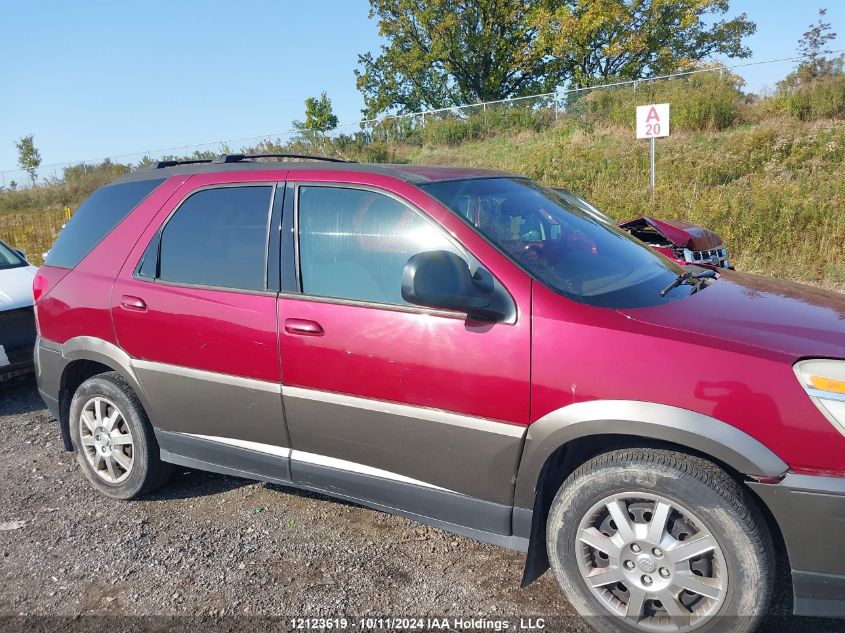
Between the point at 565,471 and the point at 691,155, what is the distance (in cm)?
1408

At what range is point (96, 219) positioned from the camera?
4066mm

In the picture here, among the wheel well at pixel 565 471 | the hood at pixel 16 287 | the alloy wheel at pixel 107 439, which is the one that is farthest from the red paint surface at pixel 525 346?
the hood at pixel 16 287

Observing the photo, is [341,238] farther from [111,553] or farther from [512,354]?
[111,553]

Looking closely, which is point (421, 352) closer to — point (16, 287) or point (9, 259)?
point (16, 287)

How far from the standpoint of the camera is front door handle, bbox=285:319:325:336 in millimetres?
3012

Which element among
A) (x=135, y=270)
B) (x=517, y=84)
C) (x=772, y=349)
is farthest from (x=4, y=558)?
(x=517, y=84)

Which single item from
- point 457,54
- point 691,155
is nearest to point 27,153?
point 457,54

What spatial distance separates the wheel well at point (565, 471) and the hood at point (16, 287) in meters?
5.23

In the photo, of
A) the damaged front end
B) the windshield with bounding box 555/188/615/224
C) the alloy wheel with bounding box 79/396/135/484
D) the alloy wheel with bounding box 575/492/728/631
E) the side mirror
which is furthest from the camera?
the damaged front end

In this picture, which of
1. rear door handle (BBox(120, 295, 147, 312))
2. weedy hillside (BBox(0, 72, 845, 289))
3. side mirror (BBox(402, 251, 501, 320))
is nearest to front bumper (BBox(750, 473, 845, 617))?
side mirror (BBox(402, 251, 501, 320))

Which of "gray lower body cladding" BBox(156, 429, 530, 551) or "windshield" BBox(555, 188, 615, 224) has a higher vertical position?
"windshield" BBox(555, 188, 615, 224)

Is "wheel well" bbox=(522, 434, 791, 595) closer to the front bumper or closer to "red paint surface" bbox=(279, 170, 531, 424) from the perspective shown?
the front bumper

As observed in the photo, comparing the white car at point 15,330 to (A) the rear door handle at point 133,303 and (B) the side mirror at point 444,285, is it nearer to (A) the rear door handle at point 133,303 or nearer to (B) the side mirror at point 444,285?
(A) the rear door handle at point 133,303

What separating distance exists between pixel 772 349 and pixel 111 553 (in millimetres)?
3190
